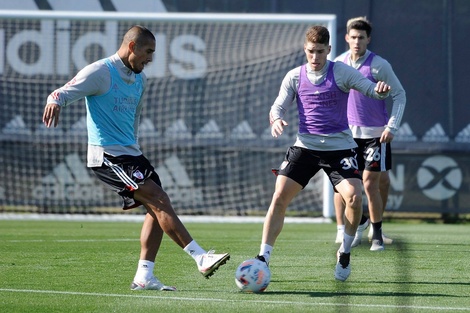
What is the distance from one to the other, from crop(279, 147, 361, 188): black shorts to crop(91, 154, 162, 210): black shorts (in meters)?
1.16

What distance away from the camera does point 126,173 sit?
7293mm

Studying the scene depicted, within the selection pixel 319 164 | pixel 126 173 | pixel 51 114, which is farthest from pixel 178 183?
pixel 51 114

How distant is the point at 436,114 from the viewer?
16109 millimetres

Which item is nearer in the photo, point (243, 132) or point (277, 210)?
point (277, 210)

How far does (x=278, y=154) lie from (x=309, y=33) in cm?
882

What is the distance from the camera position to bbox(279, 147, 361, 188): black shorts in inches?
308

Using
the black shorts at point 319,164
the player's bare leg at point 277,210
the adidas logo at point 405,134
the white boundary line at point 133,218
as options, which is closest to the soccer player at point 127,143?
the player's bare leg at point 277,210

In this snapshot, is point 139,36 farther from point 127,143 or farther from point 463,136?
point 463,136

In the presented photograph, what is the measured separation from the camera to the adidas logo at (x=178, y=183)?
16422mm

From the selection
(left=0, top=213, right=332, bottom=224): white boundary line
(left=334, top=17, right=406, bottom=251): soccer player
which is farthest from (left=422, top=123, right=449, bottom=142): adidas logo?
(left=334, top=17, right=406, bottom=251): soccer player

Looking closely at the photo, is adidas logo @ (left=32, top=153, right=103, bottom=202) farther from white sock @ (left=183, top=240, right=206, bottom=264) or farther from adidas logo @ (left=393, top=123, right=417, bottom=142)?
white sock @ (left=183, top=240, right=206, bottom=264)

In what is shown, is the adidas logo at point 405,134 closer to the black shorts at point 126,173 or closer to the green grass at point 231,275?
the green grass at point 231,275

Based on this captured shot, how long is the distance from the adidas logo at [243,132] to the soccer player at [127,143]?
8908mm

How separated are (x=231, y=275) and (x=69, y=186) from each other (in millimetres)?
8785
